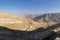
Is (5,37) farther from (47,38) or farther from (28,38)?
(47,38)

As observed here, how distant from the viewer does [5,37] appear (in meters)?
11.0

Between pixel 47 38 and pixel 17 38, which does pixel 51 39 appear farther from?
pixel 17 38

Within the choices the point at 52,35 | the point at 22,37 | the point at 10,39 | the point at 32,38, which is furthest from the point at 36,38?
the point at 52,35

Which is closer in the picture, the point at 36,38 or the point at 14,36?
the point at 36,38

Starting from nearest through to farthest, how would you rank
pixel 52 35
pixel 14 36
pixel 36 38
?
pixel 36 38
pixel 14 36
pixel 52 35

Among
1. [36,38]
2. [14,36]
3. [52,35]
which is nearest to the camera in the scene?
[36,38]

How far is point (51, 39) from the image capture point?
459 inches

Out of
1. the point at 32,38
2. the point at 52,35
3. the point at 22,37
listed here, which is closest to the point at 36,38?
the point at 32,38

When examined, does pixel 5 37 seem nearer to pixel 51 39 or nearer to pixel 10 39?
pixel 10 39

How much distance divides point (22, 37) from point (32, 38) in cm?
68

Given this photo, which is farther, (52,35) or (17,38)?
(52,35)

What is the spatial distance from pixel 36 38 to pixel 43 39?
2.07ft

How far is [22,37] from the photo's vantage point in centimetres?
1092

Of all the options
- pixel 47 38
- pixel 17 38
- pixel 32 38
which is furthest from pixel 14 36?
pixel 47 38
